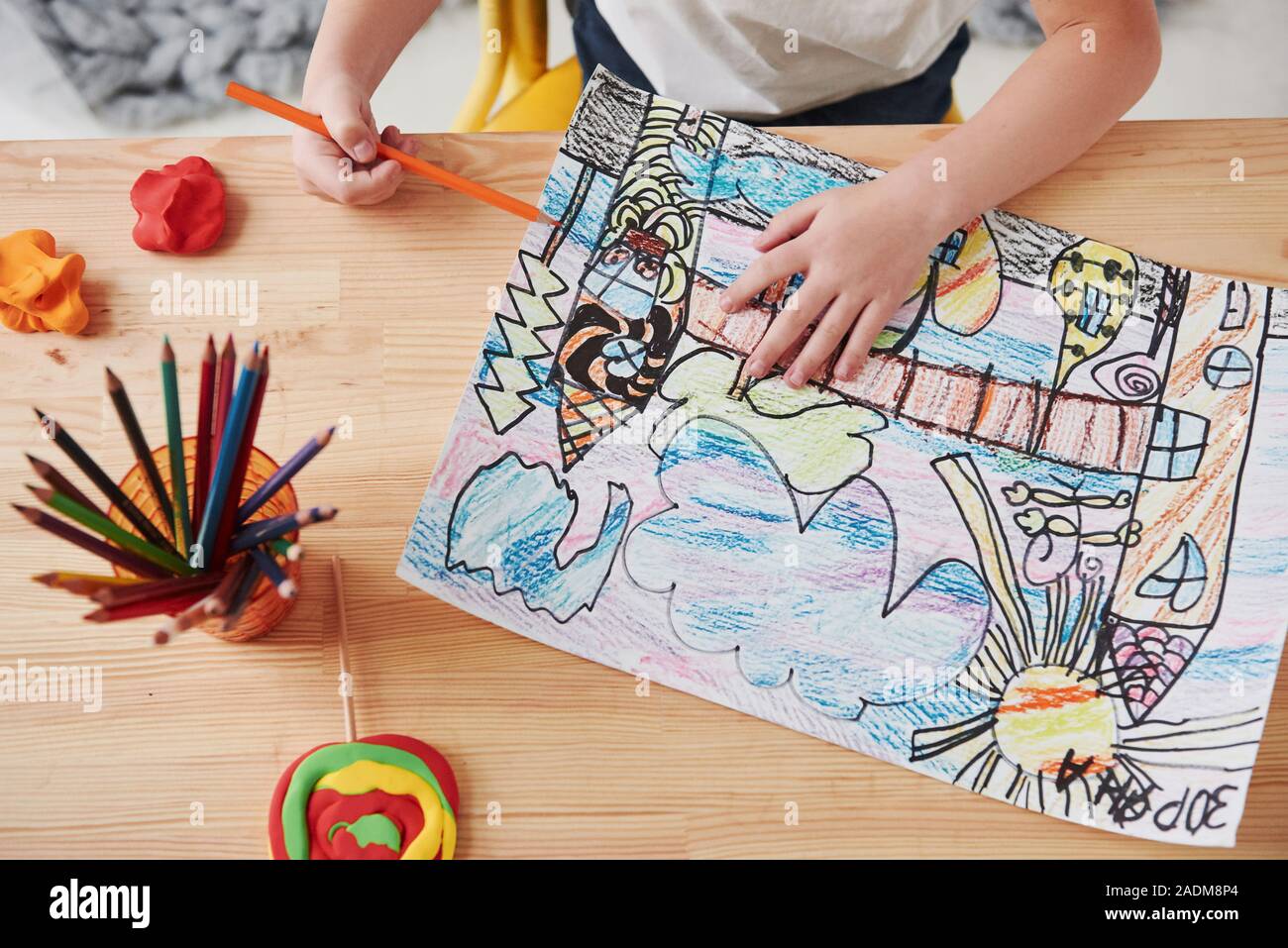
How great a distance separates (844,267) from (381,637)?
1.07 ft

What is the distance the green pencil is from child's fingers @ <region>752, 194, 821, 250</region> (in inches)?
12.6

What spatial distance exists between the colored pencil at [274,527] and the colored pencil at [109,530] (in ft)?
0.08

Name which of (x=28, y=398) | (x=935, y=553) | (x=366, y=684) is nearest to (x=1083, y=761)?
(x=935, y=553)

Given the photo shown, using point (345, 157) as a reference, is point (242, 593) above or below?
below

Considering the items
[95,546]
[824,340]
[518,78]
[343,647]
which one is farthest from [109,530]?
[518,78]

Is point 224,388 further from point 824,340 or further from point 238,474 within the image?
point 824,340

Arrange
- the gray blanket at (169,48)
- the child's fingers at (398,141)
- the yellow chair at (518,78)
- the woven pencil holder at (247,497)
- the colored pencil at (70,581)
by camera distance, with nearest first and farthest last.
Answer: the colored pencil at (70,581)
the woven pencil holder at (247,497)
the child's fingers at (398,141)
the yellow chair at (518,78)
the gray blanket at (169,48)

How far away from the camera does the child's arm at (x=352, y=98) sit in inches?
21.4

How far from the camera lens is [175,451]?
0.40m

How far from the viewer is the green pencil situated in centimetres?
37

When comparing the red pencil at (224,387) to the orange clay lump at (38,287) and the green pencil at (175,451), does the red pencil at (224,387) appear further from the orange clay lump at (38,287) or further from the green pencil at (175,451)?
the orange clay lump at (38,287)

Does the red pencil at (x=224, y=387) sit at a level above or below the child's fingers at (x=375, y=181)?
below

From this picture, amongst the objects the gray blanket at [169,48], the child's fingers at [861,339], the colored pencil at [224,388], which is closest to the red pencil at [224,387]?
the colored pencil at [224,388]
